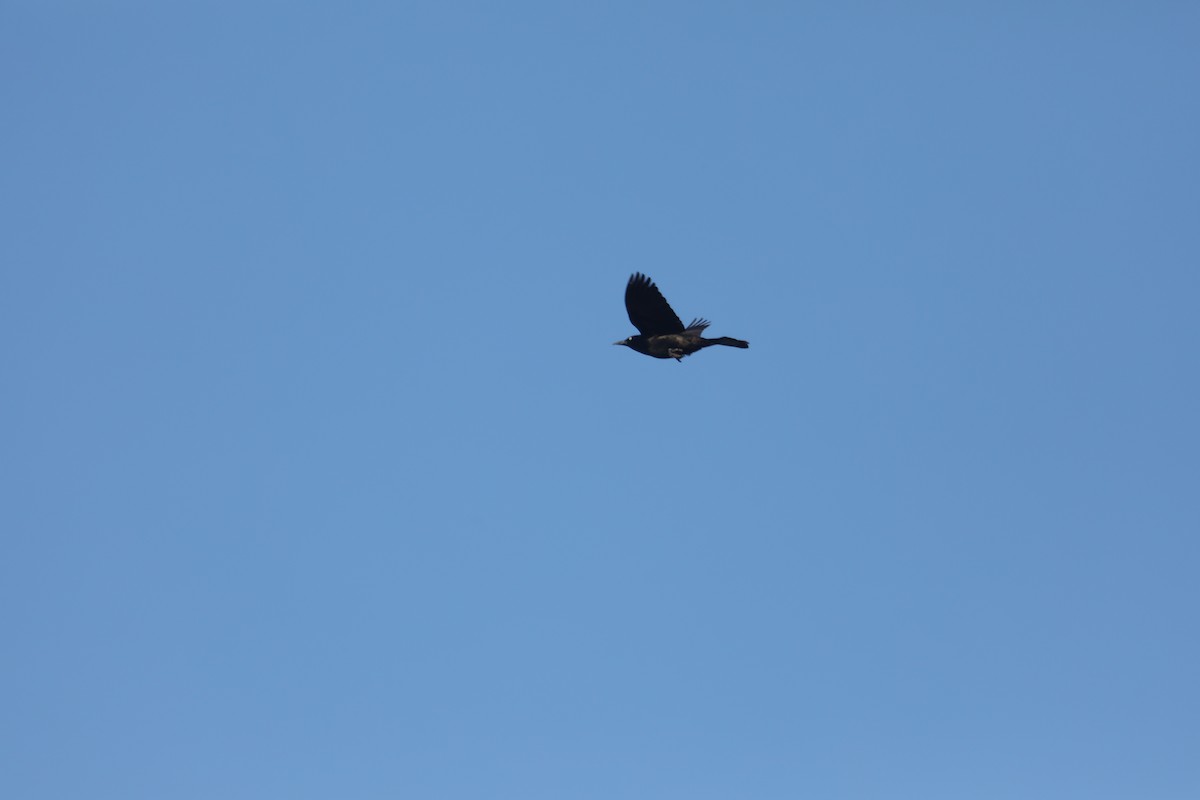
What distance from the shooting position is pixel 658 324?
49.6 meters

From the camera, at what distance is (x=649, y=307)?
49250 millimetres

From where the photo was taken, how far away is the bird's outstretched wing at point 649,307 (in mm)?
49000

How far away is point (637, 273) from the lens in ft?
162

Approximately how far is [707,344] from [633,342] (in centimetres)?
267

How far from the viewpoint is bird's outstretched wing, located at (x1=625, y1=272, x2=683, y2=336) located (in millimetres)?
49000

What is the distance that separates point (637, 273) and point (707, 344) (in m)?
3.01

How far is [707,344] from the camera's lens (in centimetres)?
4853

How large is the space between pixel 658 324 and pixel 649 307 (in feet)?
2.10

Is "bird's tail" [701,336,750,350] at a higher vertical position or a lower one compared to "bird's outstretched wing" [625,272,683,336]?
lower

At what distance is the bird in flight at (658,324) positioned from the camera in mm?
48844

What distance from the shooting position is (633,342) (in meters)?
50.2

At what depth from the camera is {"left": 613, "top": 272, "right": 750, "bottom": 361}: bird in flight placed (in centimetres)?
4884

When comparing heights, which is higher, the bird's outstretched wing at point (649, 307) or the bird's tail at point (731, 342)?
the bird's outstretched wing at point (649, 307)
